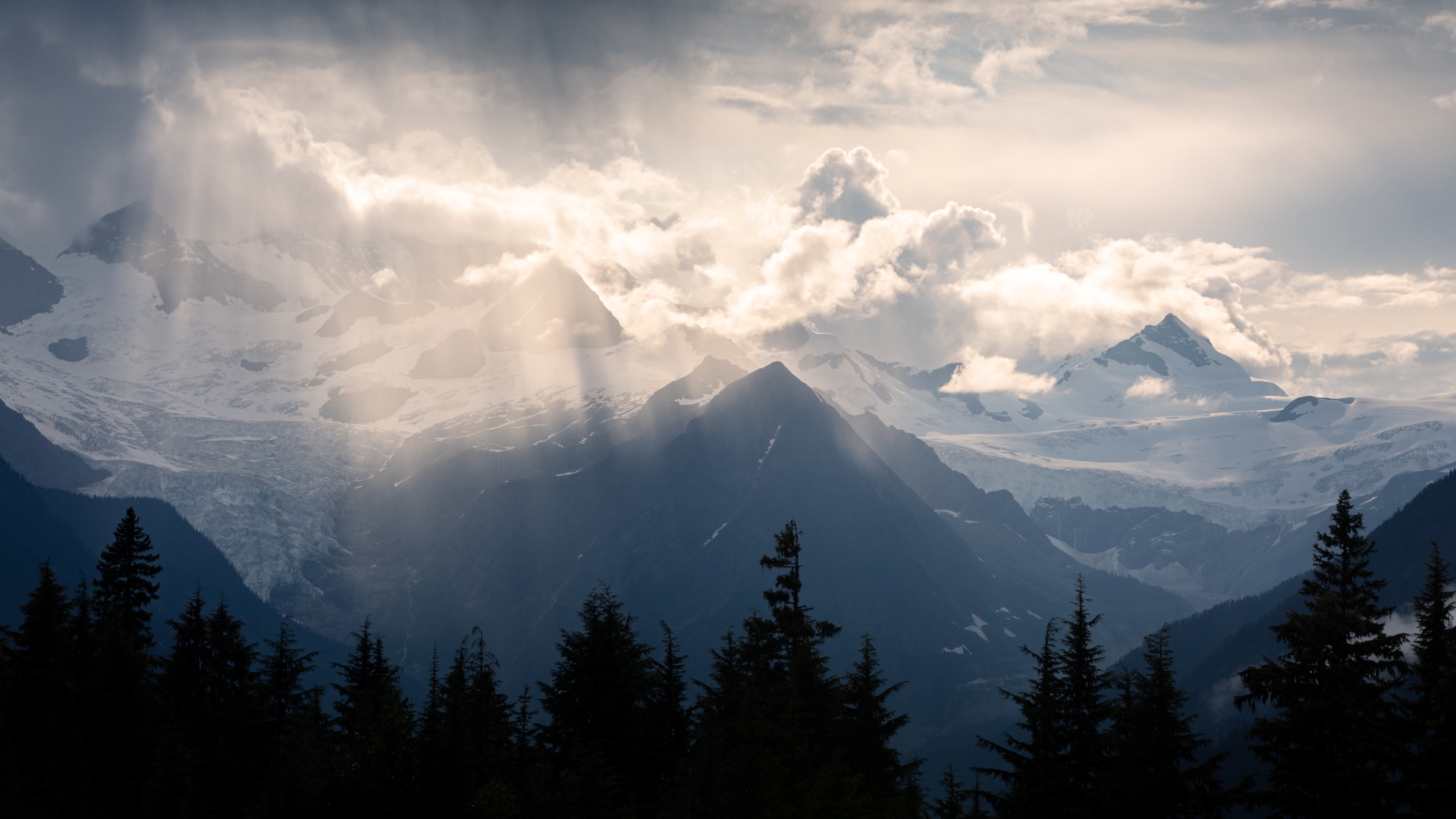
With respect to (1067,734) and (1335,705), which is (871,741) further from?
(1335,705)

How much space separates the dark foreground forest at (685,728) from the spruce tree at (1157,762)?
0.08 meters

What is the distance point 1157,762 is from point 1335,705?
252 inches

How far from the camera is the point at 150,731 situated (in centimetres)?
5769

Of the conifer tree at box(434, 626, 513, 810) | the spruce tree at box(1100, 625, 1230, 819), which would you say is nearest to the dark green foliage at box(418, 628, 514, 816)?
the conifer tree at box(434, 626, 513, 810)

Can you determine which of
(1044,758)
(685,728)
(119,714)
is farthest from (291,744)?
(1044,758)

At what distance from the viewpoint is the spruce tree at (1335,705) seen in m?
34.2

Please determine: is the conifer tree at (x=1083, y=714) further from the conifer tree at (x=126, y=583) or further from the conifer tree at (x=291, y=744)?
the conifer tree at (x=126, y=583)

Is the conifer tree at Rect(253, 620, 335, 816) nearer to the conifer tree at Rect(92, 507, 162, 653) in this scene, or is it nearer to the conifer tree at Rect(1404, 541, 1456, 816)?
the conifer tree at Rect(92, 507, 162, 653)

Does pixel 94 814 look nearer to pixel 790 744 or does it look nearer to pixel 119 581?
pixel 119 581

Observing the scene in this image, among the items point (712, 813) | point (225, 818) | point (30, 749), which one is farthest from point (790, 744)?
point (30, 749)

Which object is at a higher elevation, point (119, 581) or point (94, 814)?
point (119, 581)

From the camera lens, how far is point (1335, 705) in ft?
115

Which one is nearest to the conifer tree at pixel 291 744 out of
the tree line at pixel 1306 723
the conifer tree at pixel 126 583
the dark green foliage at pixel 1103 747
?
the conifer tree at pixel 126 583

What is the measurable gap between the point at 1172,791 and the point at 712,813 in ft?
53.6
